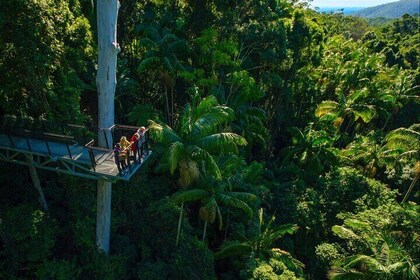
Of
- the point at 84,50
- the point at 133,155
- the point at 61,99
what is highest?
the point at 84,50

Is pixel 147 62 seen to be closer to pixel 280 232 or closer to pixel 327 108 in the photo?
Answer: pixel 280 232

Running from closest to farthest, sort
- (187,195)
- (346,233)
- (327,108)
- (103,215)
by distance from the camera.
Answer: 1. (103,215)
2. (187,195)
3. (346,233)
4. (327,108)

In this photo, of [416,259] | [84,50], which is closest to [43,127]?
[84,50]

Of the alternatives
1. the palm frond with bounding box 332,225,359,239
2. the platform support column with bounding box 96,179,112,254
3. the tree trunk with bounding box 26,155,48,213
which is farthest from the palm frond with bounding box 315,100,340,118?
the tree trunk with bounding box 26,155,48,213

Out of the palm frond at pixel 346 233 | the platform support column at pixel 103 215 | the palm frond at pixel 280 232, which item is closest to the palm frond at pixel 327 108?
the palm frond at pixel 346 233

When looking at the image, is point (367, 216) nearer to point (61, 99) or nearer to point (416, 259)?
point (416, 259)

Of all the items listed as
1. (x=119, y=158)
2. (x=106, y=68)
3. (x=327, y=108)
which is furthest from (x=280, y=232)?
(x=327, y=108)

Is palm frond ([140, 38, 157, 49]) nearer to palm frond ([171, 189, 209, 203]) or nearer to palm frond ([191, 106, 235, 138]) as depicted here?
palm frond ([191, 106, 235, 138])

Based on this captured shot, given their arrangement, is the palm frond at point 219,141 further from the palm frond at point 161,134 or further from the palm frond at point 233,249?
the palm frond at point 233,249
